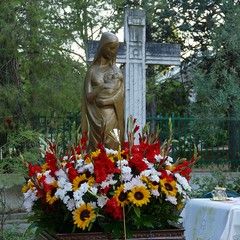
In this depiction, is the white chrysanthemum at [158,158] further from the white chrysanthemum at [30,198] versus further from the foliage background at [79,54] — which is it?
the foliage background at [79,54]

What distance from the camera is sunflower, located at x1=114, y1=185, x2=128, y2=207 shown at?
3.59m

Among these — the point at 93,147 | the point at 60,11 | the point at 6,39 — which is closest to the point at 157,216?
the point at 93,147

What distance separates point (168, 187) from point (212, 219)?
7.95 feet

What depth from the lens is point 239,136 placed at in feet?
57.2

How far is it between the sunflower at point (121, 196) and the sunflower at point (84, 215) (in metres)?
0.17

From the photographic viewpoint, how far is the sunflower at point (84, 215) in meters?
3.53

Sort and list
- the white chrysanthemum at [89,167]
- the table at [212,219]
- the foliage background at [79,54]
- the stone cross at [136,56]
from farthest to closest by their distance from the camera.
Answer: the foliage background at [79,54]
the stone cross at [136,56]
the table at [212,219]
the white chrysanthemum at [89,167]

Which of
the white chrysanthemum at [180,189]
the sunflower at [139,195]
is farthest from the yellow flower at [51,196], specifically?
the white chrysanthemum at [180,189]

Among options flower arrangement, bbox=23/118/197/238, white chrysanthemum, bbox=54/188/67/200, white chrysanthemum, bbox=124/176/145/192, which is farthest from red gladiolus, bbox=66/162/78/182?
white chrysanthemum, bbox=124/176/145/192

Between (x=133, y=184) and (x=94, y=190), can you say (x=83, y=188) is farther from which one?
(x=133, y=184)

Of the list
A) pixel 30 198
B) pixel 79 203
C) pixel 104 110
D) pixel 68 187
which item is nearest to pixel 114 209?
pixel 79 203

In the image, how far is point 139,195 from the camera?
142 inches

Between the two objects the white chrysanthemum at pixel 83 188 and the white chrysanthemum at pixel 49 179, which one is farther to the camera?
the white chrysanthemum at pixel 49 179

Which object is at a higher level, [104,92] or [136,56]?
[136,56]
